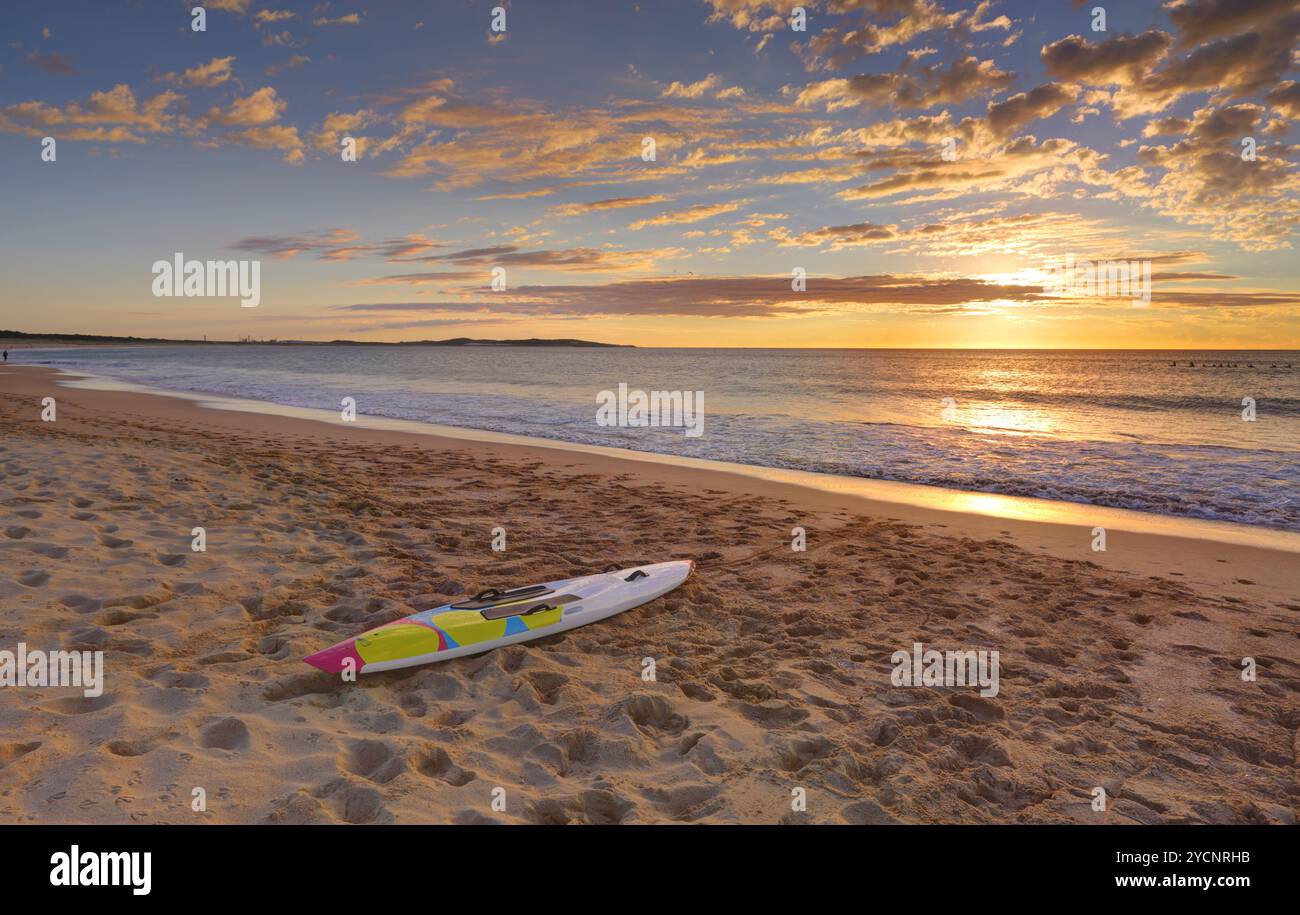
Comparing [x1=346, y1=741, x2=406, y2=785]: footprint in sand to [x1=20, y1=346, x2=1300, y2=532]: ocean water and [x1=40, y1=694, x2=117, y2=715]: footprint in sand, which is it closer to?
[x1=40, y1=694, x2=117, y2=715]: footprint in sand

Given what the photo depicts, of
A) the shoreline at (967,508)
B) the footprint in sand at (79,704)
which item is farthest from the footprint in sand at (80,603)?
the shoreline at (967,508)

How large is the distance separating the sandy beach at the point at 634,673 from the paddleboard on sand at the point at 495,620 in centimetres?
13

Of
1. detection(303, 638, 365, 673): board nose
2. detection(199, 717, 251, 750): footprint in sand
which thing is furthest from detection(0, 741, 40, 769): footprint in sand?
detection(303, 638, 365, 673): board nose

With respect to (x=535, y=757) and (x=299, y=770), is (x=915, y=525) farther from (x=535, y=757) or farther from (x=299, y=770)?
(x=299, y=770)

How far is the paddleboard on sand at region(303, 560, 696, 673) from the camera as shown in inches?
194

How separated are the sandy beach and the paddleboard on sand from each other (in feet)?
0.44

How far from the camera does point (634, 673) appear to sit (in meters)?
5.12

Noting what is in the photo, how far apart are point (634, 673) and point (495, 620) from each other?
1202 mm

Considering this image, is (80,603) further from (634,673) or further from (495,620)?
(634,673)

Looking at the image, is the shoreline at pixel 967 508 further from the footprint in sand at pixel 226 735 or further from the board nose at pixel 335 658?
the footprint in sand at pixel 226 735

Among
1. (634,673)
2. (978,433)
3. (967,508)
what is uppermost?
(978,433)

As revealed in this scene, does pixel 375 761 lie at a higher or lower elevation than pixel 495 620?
lower

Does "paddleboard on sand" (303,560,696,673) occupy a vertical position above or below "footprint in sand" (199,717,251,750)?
above

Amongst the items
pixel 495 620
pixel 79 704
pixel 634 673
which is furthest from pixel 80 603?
pixel 634 673
